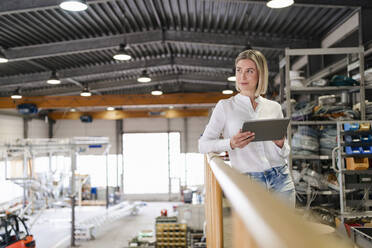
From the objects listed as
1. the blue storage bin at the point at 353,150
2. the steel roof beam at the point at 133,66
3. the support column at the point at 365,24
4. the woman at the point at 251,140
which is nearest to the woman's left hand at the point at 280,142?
the woman at the point at 251,140

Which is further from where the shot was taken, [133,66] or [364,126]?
[133,66]

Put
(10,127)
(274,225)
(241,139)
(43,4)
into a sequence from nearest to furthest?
1. (274,225)
2. (241,139)
3. (43,4)
4. (10,127)

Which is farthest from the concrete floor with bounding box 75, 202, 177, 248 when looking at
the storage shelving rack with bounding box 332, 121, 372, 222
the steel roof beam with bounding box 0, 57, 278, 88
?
the storage shelving rack with bounding box 332, 121, 372, 222

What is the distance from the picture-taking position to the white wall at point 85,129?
22.8 metres

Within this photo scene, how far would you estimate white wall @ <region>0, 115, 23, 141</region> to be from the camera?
17.7 meters

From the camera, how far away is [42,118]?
2180 centimetres

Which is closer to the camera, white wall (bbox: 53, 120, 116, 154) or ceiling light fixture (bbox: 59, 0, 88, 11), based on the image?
ceiling light fixture (bbox: 59, 0, 88, 11)

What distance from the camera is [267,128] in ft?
5.88

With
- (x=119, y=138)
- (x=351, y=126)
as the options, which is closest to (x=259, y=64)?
(x=351, y=126)

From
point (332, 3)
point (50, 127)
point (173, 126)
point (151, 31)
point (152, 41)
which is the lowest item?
point (173, 126)

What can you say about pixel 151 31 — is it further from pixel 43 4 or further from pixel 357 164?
pixel 357 164

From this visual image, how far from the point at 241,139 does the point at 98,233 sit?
13.5m

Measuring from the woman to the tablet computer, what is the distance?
5 cm

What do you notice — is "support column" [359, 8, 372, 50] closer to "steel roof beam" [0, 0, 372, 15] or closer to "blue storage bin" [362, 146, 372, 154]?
"steel roof beam" [0, 0, 372, 15]
